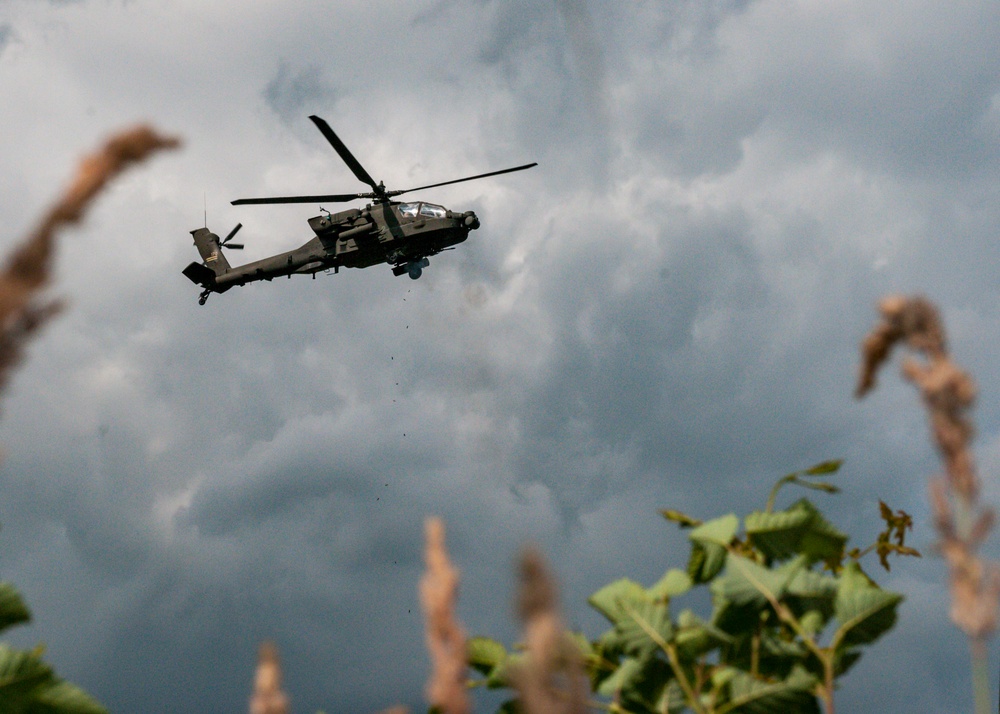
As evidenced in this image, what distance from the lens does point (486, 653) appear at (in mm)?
4703

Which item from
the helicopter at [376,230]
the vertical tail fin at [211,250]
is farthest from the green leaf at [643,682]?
the vertical tail fin at [211,250]

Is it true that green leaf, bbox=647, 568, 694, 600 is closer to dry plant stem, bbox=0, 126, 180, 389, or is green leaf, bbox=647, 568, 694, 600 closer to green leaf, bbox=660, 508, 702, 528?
green leaf, bbox=660, 508, 702, 528

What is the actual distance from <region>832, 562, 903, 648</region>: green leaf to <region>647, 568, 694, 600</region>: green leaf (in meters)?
0.70

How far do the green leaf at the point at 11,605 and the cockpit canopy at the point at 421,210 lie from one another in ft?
132

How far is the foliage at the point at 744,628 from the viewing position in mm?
4129

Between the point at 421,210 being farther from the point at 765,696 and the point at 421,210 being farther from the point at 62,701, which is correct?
the point at 765,696

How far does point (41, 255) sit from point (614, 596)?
3.42 m

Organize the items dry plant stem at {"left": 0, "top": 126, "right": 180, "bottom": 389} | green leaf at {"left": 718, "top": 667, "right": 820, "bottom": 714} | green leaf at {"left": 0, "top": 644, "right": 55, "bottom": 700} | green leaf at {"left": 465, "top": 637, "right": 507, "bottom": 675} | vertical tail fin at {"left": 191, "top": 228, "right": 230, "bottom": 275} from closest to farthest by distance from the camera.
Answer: dry plant stem at {"left": 0, "top": 126, "right": 180, "bottom": 389}
green leaf at {"left": 718, "top": 667, "right": 820, "bottom": 714}
green leaf at {"left": 0, "top": 644, "right": 55, "bottom": 700}
green leaf at {"left": 465, "top": 637, "right": 507, "bottom": 675}
vertical tail fin at {"left": 191, "top": 228, "right": 230, "bottom": 275}

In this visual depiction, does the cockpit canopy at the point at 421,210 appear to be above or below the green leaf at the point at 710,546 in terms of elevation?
above

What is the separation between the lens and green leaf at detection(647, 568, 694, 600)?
4680mm

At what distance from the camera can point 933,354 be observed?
2.26m

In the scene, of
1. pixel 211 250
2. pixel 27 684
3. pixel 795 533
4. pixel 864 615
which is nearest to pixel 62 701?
pixel 27 684

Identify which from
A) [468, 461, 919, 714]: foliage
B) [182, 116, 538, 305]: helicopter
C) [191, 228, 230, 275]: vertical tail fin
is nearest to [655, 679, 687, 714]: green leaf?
[468, 461, 919, 714]: foliage

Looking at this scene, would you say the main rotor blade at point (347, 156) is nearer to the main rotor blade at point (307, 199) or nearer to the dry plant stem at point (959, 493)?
the main rotor blade at point (307, 199)
